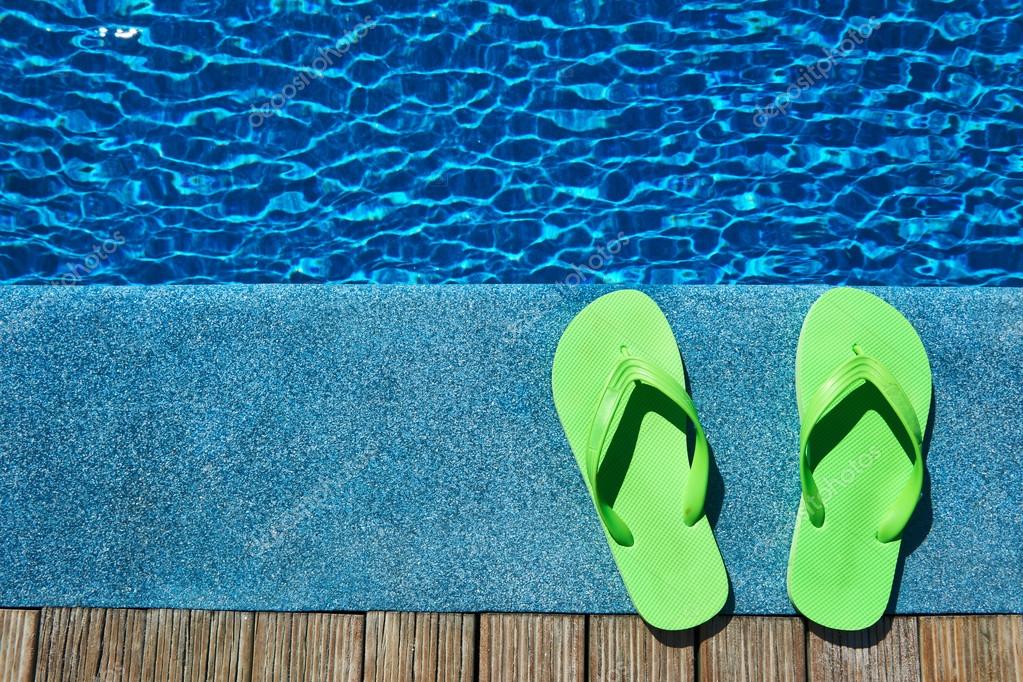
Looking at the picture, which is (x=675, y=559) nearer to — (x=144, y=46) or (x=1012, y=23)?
(x=1012, y=23)

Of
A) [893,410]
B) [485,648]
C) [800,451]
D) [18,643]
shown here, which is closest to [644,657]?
[485,648]

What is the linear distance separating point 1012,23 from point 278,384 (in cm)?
268

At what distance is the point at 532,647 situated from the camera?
2.01 meters

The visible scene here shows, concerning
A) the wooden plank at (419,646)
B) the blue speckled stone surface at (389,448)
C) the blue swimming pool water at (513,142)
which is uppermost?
the blue swimming pool water at (513,142)

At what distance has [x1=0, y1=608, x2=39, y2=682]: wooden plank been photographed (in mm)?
2008

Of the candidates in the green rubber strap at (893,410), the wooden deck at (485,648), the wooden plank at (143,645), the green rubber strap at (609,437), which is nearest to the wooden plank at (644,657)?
the wooden deck at (485,648)

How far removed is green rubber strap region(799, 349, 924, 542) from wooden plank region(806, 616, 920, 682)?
273 mm

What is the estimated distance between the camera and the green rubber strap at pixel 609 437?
1907 mm

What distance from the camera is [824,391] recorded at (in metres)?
1.93

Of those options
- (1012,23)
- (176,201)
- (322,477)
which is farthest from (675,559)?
(1012,23)

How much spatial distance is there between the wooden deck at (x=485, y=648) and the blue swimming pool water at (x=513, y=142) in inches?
42.3

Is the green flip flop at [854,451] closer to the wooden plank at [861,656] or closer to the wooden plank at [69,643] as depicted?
the wooden plank at [861,656]

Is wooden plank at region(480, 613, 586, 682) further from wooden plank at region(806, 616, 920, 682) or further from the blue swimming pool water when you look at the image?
the blue swimming pool water

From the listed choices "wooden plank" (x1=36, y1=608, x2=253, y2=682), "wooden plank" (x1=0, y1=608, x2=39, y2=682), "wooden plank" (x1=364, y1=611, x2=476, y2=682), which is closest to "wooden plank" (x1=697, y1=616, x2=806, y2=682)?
"wooden plank" (x1=364, y1=611, x2=476, y2=682)
